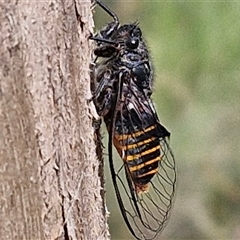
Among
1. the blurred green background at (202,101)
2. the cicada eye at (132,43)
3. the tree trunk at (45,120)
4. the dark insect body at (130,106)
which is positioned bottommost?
the tree trunk at (45,120)

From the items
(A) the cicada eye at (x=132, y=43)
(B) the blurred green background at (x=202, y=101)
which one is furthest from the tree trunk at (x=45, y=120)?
(B) the blurred green background at (x=202, y=101)

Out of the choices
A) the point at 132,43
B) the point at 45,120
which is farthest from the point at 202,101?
the point at 45,120

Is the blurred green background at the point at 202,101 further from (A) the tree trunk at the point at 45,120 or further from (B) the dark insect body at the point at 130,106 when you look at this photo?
(A) the tree trunk at the point at 45,120

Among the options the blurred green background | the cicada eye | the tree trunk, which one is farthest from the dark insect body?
the blurred green background

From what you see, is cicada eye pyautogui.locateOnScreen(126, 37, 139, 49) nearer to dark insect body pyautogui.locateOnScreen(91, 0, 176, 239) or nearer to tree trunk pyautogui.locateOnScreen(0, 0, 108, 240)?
dark insect body pyautogui.locateOnScreen(91, 0, 176, 239)

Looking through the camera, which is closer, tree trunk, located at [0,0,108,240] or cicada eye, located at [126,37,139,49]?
tree trunk, located at [0,0,108,240]

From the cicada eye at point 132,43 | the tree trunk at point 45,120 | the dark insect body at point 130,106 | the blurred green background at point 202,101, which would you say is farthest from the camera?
the blurred green background at point 202,101

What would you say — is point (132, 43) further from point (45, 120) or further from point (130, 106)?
point (45, 120)
